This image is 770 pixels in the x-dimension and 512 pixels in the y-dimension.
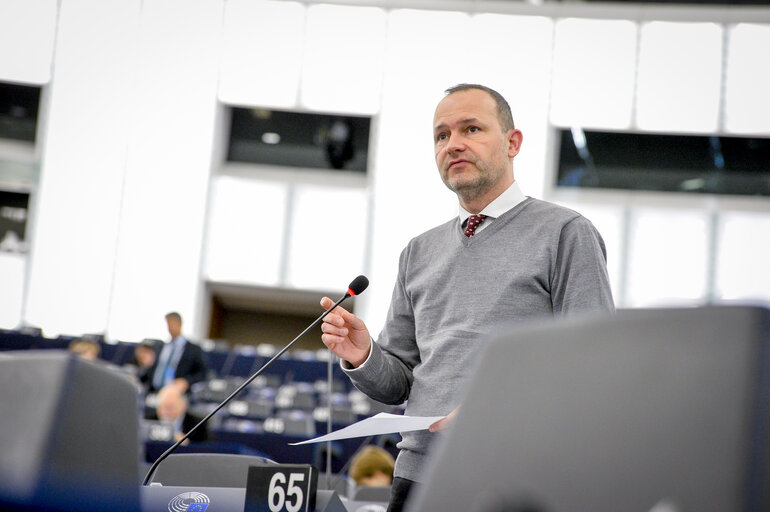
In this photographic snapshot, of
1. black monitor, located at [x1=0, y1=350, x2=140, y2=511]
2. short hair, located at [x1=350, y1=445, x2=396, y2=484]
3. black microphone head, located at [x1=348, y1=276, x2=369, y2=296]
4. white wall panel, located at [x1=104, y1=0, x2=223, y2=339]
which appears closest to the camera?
black monitor, located at [x1=0, y1=350, x2=140, y2=511]

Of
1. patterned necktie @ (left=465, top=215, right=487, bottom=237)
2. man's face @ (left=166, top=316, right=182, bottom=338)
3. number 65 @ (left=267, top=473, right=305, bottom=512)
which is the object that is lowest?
man's face @ (left=166, top=316, right=182, bottom=338)

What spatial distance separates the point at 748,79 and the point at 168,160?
28.3ft

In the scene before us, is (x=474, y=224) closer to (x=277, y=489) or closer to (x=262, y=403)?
(x=277, y=489)

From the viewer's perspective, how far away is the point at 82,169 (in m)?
11.9

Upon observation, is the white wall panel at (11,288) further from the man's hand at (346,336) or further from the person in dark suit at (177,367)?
the man's hand at (346,336)

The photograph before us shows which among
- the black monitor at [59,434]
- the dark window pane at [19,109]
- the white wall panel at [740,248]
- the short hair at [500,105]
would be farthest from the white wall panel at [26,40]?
the black monitor at [59,434]

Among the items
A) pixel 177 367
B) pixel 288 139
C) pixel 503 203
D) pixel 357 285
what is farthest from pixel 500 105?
pixel 288 139

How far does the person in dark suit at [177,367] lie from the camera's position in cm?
755

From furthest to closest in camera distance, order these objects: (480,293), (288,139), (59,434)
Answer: (288,139)
(480,293)
(59,434)

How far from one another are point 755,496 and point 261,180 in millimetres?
12552

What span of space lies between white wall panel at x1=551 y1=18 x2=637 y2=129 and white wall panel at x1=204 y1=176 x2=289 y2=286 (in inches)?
180

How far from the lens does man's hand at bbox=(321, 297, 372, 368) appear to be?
67.2 inches

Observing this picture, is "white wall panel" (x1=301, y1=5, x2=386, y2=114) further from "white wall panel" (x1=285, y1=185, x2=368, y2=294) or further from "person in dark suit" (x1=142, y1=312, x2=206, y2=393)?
"person in dark suit" (x1=142, y1=312, x2=206, y2=393)

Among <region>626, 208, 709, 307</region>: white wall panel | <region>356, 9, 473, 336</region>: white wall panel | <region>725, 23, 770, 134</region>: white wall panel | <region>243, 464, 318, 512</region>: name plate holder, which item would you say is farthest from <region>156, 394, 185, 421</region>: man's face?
<region>725, 23, 770, 134</region>: white wall panel
